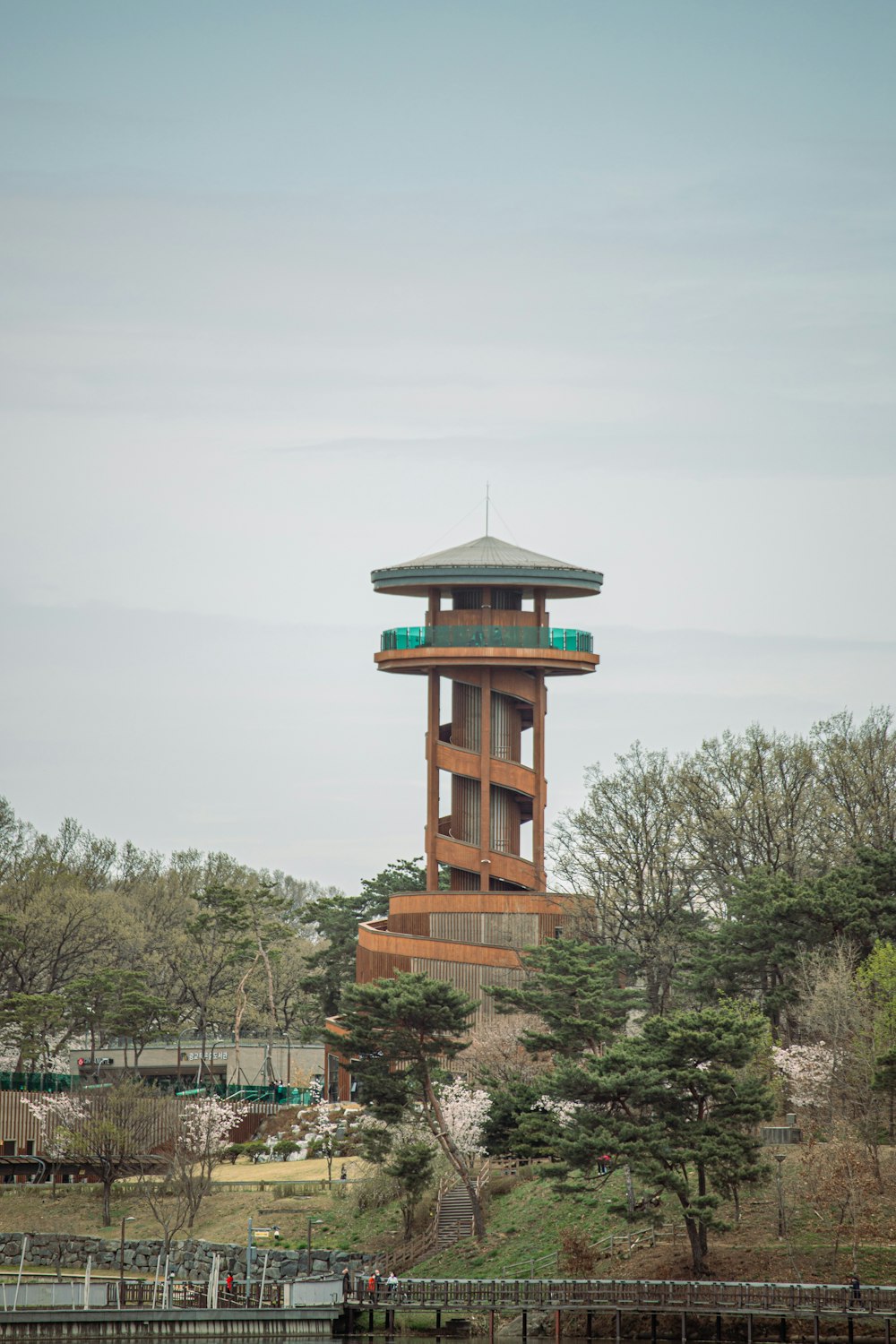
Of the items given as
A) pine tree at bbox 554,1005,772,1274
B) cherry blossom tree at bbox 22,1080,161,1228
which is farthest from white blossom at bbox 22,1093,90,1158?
pine tree at bbox 554,1005,772,1274

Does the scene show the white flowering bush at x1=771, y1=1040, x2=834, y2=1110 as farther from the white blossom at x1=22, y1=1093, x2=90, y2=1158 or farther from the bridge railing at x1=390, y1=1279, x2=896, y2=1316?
the white blossom at x1=22, y1=1093, x2=90, y2=1158

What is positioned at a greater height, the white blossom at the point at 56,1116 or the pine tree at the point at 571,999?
the pine tree at the point at 571,999

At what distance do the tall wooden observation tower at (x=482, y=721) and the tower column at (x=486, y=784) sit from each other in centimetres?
5

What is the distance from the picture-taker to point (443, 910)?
251 ft

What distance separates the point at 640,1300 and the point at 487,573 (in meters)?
33.8

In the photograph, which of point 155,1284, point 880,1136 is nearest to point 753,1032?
point 880,1136

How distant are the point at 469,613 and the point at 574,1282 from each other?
32602 mm

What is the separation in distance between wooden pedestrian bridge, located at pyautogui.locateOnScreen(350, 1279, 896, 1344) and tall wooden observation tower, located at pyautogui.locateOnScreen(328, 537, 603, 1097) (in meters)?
20.9

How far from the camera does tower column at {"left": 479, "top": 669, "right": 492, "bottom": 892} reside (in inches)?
3100

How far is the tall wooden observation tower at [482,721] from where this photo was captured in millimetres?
77062

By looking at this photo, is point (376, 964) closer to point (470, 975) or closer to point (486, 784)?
point (470, 975)

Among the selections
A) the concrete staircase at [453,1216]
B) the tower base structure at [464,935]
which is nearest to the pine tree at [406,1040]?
the concrete staircase at [453,1216]

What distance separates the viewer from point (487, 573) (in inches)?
3132

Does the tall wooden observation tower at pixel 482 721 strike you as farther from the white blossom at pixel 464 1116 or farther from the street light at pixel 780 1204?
the street light at pixel 780 1204
